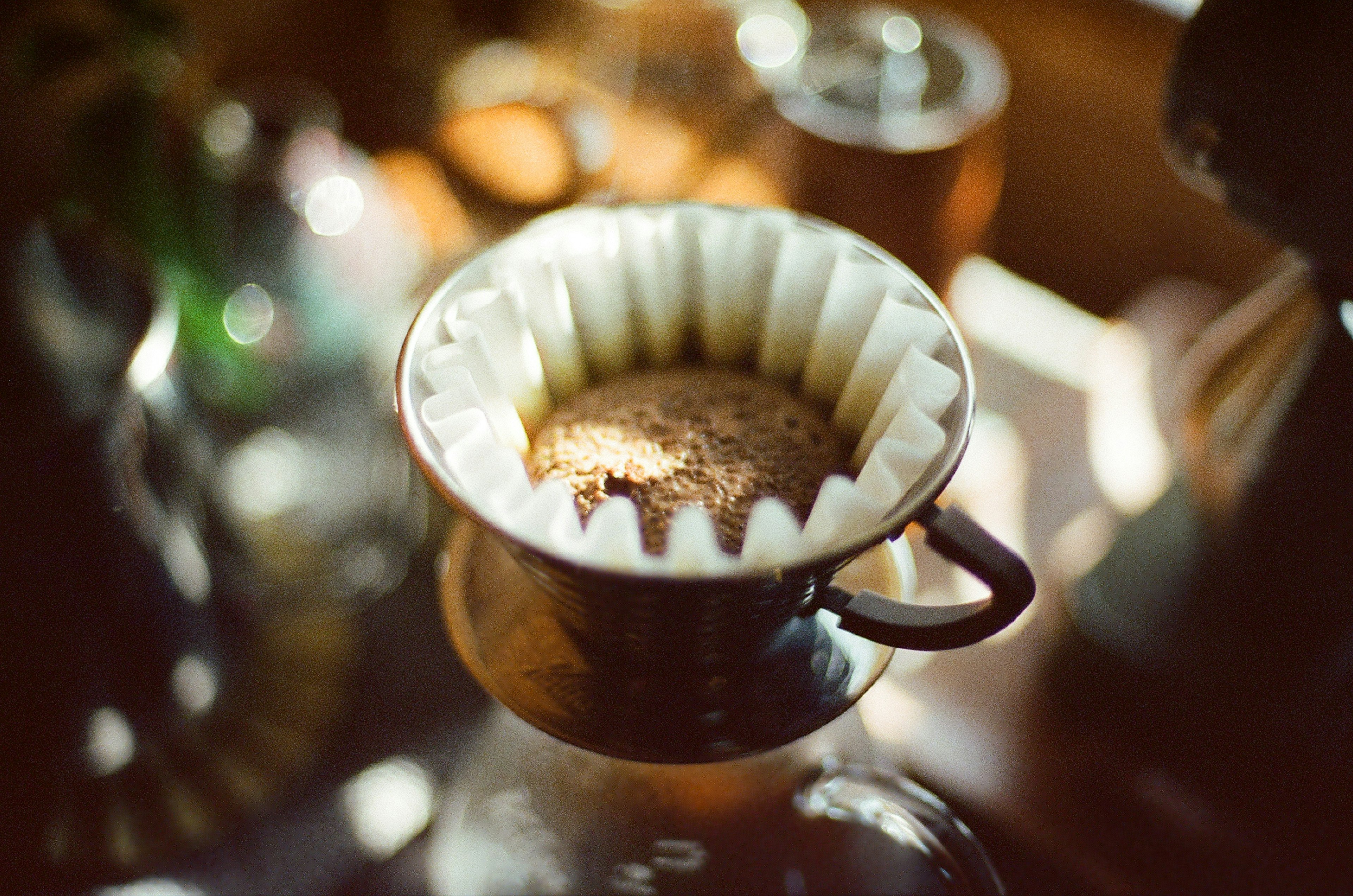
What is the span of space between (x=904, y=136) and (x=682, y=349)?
0.28 m

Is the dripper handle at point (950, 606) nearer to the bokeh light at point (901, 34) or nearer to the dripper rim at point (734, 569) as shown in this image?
the dripper rim at point (734, 569)

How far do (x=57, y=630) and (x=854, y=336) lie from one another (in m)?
0.55

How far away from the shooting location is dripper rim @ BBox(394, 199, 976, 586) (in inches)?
11.7

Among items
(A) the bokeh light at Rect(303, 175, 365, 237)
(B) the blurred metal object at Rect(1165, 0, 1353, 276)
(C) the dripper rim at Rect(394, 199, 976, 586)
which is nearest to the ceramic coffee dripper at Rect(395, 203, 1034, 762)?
(C) the dripper rim at Rect(394, 199, 976, 586)

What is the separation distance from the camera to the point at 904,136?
2.09ft

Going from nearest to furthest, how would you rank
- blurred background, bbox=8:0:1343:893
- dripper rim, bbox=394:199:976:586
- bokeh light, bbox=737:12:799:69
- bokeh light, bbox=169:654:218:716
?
dripper rim, bbox=394:199:976:586 → blurred background, bbox=8:0:1343:893 → bokeh light, bbox=169:654:218:716 → bokeh light, bbox=737:12:799:69

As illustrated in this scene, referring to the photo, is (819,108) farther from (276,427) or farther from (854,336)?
(276,427)

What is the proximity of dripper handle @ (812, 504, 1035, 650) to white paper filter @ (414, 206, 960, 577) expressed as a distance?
1.0 inches

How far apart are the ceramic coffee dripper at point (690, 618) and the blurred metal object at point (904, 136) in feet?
0.76

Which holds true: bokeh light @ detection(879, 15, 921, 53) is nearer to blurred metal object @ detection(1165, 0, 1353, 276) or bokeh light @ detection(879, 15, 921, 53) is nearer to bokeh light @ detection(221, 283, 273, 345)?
blurred metal object @ detection(1165, 0, 1353, 276)

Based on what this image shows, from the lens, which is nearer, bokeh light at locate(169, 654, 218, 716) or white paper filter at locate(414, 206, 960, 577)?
white paper filter at locate(414, 206, 960, 577)

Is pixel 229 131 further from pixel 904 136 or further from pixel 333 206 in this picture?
pixel 904 136

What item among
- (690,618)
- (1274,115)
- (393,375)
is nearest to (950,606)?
(690,618)

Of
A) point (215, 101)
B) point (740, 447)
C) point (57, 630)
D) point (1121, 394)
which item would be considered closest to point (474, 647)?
point (740, 447)
